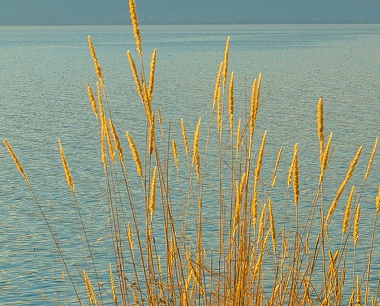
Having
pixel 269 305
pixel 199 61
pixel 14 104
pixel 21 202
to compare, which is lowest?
pixel 269 305

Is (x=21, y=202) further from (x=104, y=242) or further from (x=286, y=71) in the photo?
(x=286, y=71)

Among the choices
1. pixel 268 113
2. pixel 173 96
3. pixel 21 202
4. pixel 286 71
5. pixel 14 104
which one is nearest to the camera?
pixel 21 202

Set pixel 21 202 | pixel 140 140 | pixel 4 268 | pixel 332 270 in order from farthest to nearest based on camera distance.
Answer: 1. pixel 140 140
2. pixel 21 202
3. pixel 4 268
4. pixel 332 270

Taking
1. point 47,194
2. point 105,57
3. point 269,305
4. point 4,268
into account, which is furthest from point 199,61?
point 269,305

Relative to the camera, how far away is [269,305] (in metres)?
3.46

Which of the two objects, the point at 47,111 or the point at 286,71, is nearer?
the point at 47,111

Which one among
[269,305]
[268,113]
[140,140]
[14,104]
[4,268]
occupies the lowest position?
[269,305]

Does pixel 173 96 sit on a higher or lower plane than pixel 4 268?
higher

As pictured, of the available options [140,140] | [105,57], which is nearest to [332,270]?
[140,140]

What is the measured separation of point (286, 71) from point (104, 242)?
2762 cm

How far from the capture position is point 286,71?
35500 mm

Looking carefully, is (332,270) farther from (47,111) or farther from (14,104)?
(14,104)

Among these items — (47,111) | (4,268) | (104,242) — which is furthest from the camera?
(47,111)

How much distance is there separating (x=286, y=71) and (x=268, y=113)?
16.0 m
